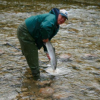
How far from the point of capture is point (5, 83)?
4098 millimetres

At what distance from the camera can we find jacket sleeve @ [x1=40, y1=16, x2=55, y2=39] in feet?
11.5

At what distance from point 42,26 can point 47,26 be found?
0.30ft

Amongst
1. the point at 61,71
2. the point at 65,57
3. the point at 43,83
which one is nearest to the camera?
the point at 43,83

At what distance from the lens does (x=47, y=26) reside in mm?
3492

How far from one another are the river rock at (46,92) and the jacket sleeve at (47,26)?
108 cm

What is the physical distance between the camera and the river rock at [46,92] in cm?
375

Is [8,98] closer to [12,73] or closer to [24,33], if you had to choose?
[12,73]

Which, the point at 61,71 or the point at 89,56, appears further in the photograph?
the point at 89,56

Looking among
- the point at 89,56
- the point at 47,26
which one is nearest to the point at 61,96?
the point at 47,26

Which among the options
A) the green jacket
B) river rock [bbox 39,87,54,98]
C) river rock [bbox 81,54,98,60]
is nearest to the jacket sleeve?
the green jacket

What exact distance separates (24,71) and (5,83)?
68cm

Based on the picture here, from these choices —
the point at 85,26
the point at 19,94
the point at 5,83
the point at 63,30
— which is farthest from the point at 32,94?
the point at 85,26

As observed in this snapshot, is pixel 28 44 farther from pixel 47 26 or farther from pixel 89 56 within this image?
pixel 89 56

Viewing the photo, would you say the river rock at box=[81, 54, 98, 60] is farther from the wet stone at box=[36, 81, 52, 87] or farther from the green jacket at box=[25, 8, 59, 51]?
the green jacket at box=[25, 8, 59, 51]
